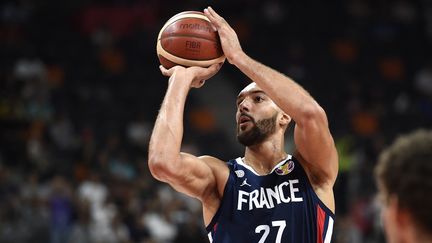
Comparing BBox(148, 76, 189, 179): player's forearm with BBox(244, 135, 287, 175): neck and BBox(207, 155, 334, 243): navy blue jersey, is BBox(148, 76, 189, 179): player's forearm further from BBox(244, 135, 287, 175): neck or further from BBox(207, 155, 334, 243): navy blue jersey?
BBox(244, 135, 287, 175): neck

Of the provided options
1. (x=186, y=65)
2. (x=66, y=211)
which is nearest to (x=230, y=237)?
(x=186, y=65)

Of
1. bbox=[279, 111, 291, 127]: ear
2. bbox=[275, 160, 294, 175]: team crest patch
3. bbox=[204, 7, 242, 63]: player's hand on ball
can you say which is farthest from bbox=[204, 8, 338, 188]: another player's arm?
bbox=[279, 111, 291, 127]: ear

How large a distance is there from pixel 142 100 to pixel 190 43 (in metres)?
11.1

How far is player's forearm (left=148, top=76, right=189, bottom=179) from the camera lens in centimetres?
393

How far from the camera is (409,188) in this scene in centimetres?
191

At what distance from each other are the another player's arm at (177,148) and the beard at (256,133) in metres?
0.24

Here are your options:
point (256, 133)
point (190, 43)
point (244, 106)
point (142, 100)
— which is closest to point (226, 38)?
point (190, 43)

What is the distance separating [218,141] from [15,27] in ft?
16.1

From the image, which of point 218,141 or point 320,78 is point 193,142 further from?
point 320,78

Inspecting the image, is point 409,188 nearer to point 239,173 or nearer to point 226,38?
point 226,38

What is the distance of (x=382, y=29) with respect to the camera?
18141 millimetres

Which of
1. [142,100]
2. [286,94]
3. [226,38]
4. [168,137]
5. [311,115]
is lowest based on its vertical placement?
[142,100]

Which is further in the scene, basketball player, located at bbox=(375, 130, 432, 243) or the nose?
the nose

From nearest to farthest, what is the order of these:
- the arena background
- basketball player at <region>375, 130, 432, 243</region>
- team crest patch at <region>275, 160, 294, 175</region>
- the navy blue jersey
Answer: basketball player at <region>375, 130, 432, 243</region> < the navy blue jersey < team crest patch at <region>275, 160, 294, 175</region> < the arena background
